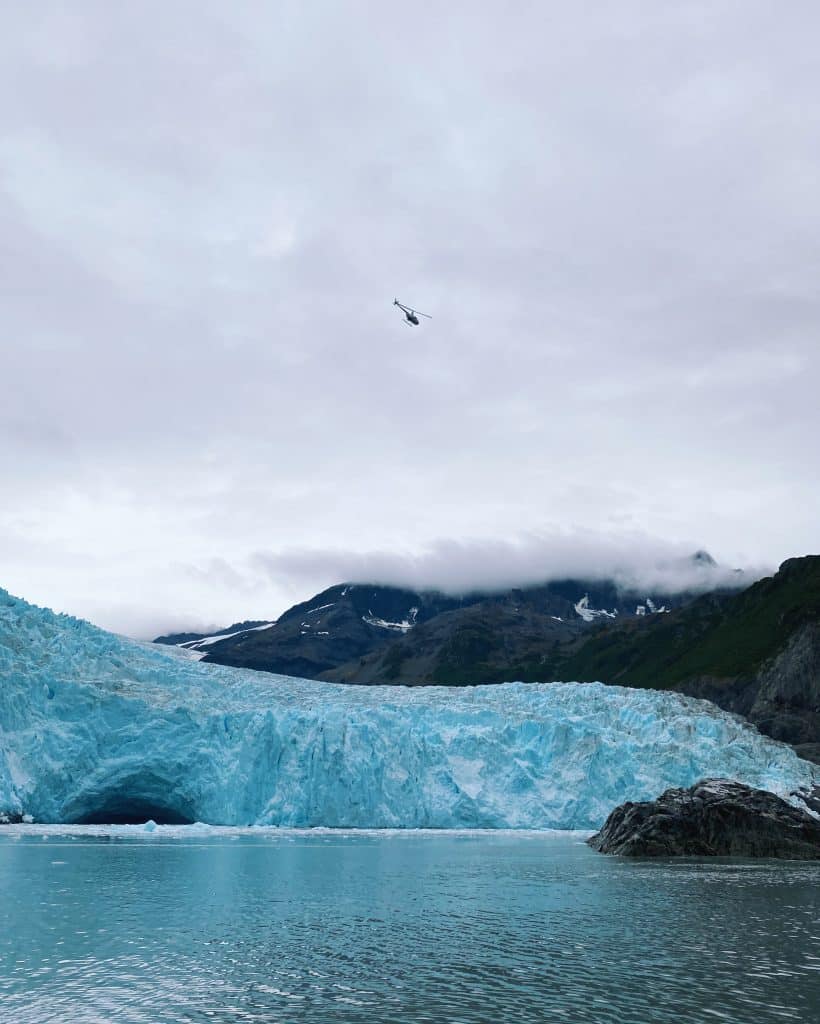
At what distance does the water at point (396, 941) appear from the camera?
13.9 m

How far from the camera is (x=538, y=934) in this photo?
19719mm

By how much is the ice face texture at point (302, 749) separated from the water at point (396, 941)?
12.8 meters

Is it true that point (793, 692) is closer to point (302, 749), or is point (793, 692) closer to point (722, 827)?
point (722, 827)

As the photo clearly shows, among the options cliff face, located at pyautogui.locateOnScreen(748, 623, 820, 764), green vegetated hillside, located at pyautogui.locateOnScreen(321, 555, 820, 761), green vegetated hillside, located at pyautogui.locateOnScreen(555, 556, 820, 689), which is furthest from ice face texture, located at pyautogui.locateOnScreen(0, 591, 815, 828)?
green vegetated hillside, located at pyautogui.locateOnScreen(555, 556, 820, 689)

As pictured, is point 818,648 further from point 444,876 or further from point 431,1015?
point 431,1015

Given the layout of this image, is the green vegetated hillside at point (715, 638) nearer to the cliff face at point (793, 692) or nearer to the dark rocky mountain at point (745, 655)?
the dark rocky mountain at point (745, 655)

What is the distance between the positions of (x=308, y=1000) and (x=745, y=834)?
108 ft

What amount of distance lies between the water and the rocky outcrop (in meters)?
7.79

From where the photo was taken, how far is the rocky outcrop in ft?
137

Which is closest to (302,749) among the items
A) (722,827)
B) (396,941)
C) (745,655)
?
(722,827)

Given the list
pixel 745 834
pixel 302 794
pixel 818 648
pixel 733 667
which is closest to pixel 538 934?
pixel 745 834

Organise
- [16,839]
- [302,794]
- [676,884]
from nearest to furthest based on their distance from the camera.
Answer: [676,884]
[16,839]
[302,794]

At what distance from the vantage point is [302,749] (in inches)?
1980

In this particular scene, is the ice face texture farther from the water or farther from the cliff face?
the cliff face
